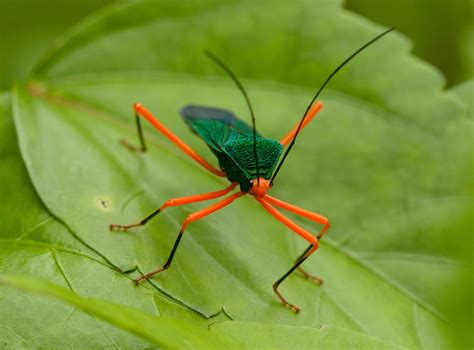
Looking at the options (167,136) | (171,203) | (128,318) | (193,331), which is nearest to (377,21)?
(167,136)

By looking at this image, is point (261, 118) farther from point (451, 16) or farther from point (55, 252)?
point (451, 16)

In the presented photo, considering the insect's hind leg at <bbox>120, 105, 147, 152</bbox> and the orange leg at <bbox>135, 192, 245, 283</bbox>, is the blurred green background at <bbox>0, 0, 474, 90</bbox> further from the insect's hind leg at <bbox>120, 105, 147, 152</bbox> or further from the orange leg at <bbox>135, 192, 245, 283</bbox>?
the orange leg at <bbox>135, 192, 245, 283</bbox>

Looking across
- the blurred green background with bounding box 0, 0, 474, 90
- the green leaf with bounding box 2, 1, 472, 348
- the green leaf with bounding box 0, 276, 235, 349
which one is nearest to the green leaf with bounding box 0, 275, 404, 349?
the green leaf with bounding box 0, 276, 235, 349

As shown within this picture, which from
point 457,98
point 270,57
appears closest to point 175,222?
point 270,57

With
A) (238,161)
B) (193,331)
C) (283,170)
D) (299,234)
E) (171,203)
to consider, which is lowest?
(299,234)

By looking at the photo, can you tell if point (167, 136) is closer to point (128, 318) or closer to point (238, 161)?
point (238, 161)

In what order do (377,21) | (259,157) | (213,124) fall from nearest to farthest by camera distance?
(259,157), (213,124), (377,21)

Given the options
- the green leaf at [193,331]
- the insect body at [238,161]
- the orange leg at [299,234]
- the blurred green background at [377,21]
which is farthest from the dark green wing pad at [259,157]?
the blurred green background at [377,21]

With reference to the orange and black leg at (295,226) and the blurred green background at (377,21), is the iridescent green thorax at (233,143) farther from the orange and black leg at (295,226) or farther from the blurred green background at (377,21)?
the blurred green background at (377,21)
